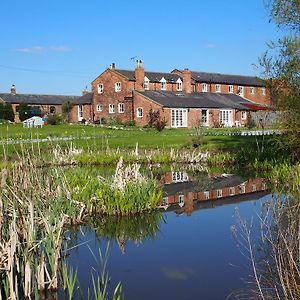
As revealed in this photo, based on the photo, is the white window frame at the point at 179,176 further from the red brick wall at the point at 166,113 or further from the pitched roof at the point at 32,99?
the pitched roof at the point at 32,99

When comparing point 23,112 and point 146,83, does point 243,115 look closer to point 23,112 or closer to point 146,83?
point 146,83

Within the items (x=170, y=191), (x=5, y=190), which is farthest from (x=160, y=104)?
(x=5, y=190)

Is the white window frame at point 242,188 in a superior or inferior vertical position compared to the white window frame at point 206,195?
superior

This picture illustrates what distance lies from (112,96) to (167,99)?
727 cm

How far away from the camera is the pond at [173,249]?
7332 mm

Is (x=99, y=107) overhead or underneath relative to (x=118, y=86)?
underneath

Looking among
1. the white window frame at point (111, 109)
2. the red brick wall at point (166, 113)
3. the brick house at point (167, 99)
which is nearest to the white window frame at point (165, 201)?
the red brick wall at point (166, 113)

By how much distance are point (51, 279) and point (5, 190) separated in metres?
1.90

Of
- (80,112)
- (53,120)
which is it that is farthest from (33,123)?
(80,112)

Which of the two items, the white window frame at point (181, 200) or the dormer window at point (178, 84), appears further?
the dormer window at point (178, 84)

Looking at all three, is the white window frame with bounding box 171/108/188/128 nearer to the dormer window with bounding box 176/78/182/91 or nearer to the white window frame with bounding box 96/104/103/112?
the dormer window with bounding box 176/78/182/91

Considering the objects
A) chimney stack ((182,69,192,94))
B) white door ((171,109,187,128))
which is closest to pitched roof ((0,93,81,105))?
chimney stack ((182,69,192,94))

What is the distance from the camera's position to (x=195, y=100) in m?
54.1

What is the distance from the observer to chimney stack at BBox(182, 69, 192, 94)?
58281 mm
